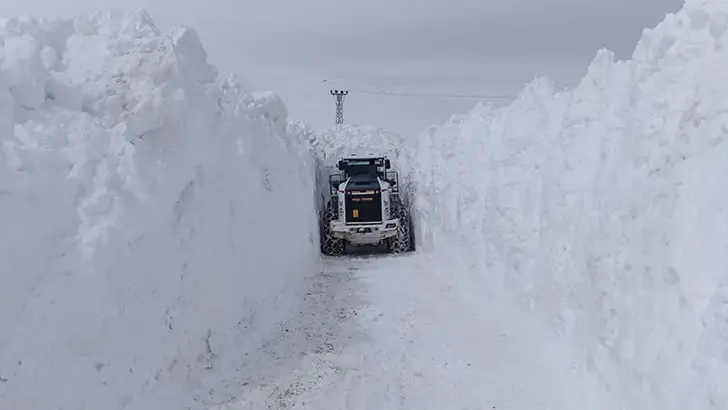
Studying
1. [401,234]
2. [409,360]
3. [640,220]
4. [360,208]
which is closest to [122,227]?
[409,360]

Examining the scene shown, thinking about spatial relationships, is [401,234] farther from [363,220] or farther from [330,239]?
[330,239]

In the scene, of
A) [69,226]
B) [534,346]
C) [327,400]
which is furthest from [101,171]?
[534,346]

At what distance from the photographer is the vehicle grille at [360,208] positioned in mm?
17250

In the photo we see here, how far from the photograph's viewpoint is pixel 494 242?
10594 mm

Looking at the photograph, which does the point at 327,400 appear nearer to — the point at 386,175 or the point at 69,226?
the point at 69,226

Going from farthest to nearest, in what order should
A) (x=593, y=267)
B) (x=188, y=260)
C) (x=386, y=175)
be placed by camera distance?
(x=386, y=175), (x=188, y=260), (x=593, y=267)

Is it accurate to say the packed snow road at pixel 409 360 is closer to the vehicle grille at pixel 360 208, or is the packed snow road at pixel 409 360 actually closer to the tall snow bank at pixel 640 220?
the tall snow bank at pixel 640 220

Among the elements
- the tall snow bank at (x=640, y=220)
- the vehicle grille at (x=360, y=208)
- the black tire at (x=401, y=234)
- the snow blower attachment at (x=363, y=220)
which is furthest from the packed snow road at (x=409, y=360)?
the black tire at (x=401, y=234)

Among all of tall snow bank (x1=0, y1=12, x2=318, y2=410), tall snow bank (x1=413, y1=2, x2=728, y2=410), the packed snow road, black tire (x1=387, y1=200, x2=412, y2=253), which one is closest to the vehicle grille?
black tire (x1=387, y1=200, x2=412, y2=253)

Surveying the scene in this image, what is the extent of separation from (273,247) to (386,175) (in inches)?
363

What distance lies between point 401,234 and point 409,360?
33.1 ft

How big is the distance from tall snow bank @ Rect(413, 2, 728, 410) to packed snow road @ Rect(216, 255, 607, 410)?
0.50m

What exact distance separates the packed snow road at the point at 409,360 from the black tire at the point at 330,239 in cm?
636

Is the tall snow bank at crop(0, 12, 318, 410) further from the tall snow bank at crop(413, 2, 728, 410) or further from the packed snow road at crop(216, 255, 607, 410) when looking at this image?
the tall snow bank at crop(413, 2, 728, 410)
